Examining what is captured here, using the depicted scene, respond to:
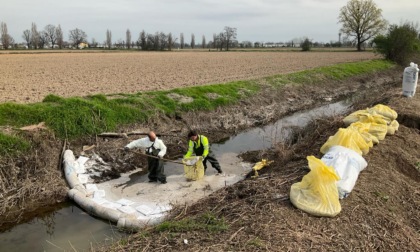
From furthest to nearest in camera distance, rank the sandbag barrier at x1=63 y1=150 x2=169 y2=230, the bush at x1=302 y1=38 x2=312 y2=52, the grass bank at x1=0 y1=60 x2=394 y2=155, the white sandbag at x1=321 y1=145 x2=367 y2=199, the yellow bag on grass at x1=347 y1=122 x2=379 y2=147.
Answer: the bush at x1=302 y1=38 x2=312 y2=52 < the grass bank at x1=0 y1=60 x2=394 y2=155 < the yellow bag on grass at x1=347 y1=122 x2=379 y2=147 < the sandbag barrier at x1=63 y1=150 x2=169 y2=230 < the white sandbag at x1=321 y1=145 x2=367 y2=199

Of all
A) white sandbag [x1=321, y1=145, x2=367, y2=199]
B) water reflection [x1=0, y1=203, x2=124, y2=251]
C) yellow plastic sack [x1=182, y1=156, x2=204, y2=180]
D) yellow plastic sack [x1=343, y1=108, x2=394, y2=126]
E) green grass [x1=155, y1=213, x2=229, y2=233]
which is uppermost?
yellow plastic sack [x1=343, y1=108, x2=394, y2=126]

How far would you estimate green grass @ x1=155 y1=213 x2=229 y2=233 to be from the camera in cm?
455

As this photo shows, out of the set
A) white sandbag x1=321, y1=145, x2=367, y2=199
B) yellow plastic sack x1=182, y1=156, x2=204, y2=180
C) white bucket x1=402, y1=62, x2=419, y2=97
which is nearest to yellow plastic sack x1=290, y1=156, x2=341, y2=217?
white sandbag x1=321, y1=145, x2=367, y2=199

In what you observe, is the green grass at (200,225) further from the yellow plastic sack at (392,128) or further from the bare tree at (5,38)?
the bare tree at (5,38)

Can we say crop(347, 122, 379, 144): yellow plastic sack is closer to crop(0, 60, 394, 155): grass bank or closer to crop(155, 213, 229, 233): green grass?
crop(155, 213, 229, 233): green grass

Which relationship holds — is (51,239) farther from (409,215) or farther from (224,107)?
(224,107)

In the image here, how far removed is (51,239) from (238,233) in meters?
3.75

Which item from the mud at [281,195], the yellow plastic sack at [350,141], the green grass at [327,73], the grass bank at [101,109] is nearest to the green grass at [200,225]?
the mud at [281,195]

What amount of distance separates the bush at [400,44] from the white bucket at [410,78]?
2393 cm

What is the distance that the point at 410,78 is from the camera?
11750 millimetres

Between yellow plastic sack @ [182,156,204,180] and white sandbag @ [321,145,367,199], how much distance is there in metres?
3.05

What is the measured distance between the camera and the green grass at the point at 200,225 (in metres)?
4.55

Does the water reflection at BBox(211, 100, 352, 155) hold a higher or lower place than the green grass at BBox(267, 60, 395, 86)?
lower

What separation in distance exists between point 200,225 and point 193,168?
11.7 ft
